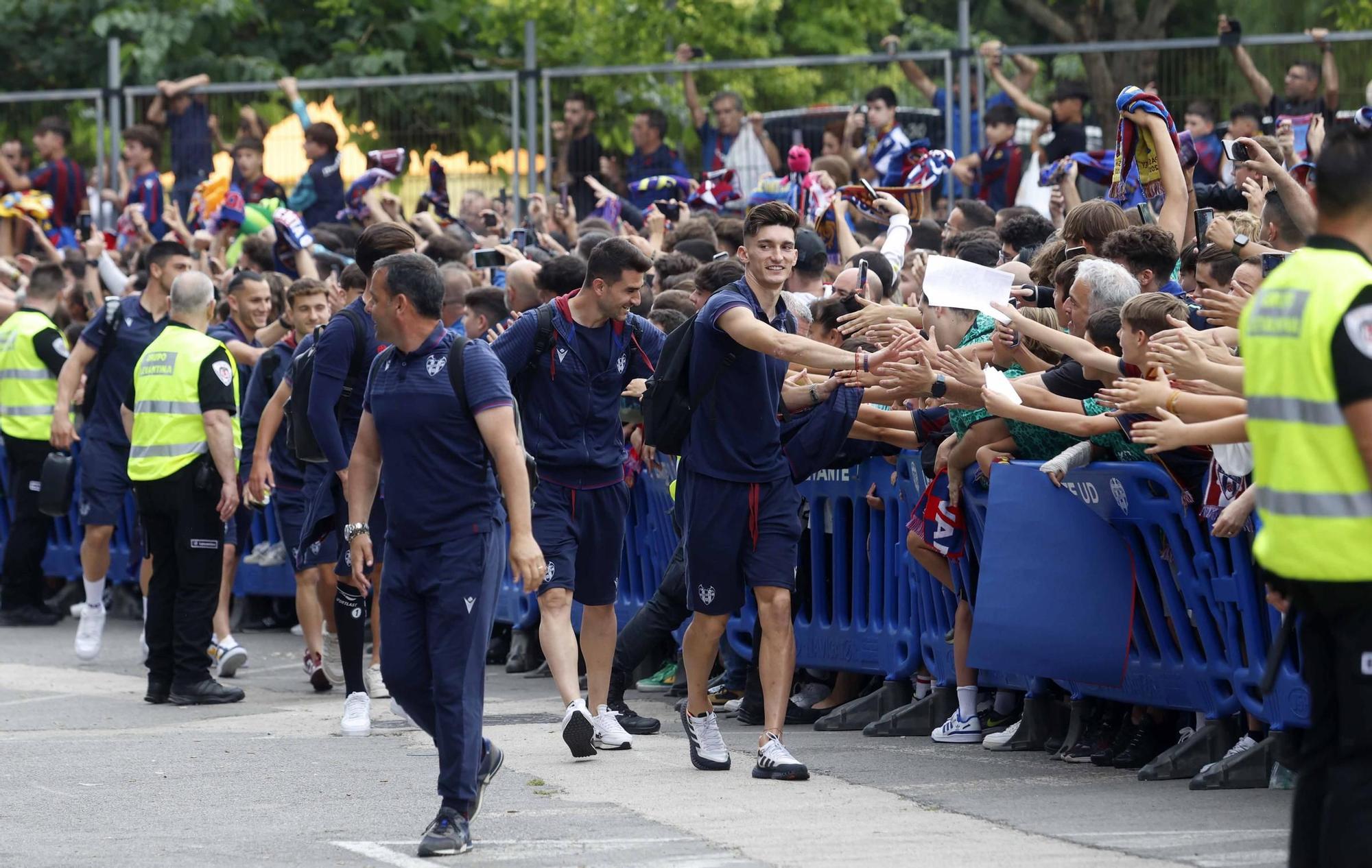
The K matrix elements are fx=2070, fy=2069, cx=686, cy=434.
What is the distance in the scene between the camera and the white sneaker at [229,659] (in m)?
12.1

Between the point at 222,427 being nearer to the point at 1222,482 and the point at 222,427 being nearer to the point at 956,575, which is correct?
the point at 956,575

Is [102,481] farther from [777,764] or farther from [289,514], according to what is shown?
[777,764]

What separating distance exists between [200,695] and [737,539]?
3.92m

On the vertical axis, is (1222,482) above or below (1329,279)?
below

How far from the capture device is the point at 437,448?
7.24 metres

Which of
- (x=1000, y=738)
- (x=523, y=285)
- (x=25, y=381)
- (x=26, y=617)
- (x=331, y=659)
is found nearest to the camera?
(x=1000, y=738)

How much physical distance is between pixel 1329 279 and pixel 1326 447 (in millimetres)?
393

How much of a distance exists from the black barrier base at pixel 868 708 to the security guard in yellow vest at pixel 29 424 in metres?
7.20

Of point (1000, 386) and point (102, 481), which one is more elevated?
point (1000, 386)

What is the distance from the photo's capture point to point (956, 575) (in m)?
9.05

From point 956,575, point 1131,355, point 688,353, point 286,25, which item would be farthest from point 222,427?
point 286,25

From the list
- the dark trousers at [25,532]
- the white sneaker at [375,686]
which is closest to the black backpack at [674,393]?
the white sneaker at [375,686]

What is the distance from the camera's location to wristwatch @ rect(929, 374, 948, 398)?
26.1 feet

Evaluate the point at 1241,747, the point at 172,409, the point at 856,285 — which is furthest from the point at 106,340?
the point at 1241,747
